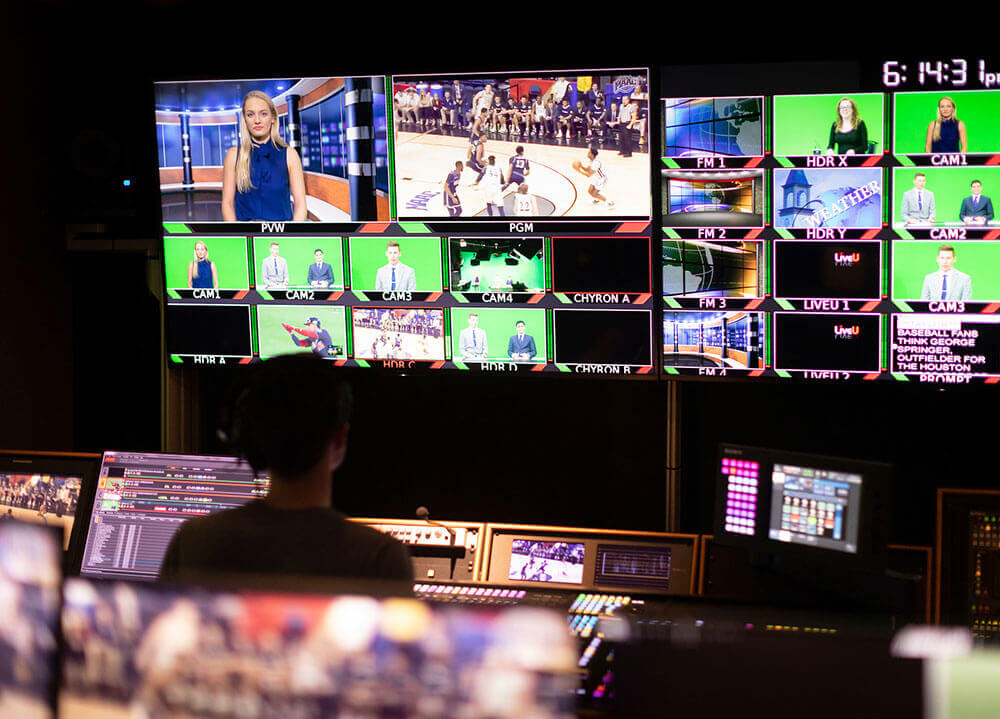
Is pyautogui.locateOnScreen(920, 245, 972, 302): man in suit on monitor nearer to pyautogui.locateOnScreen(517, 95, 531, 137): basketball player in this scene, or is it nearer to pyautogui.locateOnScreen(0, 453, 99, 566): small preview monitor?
pyautogui.locateOnScreen(517, 95, 531, 137): basketball player

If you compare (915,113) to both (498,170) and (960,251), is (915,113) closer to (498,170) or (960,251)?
(960,251)

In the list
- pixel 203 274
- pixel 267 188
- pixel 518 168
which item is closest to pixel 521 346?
pixel 518 168

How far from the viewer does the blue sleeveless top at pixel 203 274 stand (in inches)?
148

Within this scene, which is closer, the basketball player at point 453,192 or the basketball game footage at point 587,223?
the basketball game footage at point 587,223

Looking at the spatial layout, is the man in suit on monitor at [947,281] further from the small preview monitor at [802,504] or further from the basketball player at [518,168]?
the basketball player at [518,168]

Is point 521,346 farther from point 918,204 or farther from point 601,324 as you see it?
point 918,204

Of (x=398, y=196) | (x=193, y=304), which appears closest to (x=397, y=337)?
(x=398, y=196)

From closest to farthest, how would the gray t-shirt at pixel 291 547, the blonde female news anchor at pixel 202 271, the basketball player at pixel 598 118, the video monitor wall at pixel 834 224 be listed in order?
the gray t-shirt at pixel 291 547 < the video monitor wall at pixel 834 224 < the basketball player at pixel 598 118 < the blonde female news anchor at pixel 202 271

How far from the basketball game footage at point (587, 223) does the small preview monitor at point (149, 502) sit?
0.76 m

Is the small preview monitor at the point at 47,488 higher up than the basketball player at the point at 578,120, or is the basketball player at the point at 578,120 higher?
the basketball player at the point at 578,120

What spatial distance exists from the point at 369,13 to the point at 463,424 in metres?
1.53

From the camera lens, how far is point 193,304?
378cm

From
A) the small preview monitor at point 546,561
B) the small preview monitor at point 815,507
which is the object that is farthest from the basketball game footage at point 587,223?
the small preview monitor at point 815,507

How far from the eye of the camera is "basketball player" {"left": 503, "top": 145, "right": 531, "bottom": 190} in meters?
3.49
